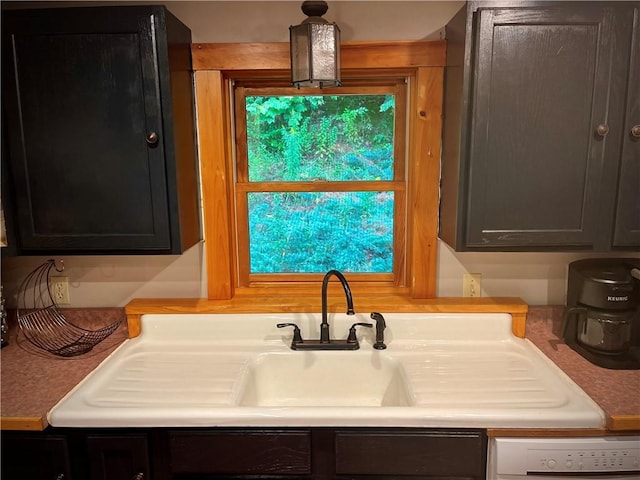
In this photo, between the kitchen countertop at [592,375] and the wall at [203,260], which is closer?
the kitchen countertop at [592,375]

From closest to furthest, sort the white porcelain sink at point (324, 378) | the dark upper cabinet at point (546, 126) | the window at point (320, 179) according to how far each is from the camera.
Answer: the dark upper cabinet at point (546, 126) < the white porcelain sink at point (324, 378) < the window at point (320, 179)

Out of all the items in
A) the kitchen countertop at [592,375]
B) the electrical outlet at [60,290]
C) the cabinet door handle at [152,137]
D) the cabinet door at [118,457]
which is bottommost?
the cabinet door at [118,457]

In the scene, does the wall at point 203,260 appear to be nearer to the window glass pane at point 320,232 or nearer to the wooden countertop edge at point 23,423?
the window glass pane at point 320,232

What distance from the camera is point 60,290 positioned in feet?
6.22

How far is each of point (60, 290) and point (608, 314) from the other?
6.96 feet

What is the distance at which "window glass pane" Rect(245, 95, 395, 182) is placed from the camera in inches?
72.7

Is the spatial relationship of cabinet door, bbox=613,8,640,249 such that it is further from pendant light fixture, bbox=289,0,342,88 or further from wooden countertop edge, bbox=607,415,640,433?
pendant light fixture, bbox=289,0,342,88

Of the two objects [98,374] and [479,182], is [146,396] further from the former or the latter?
[479,182]

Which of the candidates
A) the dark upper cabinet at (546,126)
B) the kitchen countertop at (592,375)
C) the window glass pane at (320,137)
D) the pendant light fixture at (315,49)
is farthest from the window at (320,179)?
the kitchen countertop at (592,375)

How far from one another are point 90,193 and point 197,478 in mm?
983

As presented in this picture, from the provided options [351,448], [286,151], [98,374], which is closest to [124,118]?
[286,151]

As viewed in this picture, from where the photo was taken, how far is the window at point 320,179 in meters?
1.84

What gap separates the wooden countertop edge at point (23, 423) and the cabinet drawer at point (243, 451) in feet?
1.19

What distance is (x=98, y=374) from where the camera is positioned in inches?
58.7
